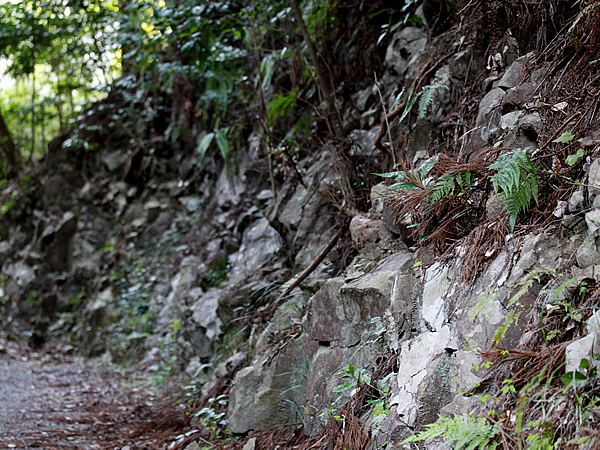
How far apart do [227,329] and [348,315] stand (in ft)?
7.18

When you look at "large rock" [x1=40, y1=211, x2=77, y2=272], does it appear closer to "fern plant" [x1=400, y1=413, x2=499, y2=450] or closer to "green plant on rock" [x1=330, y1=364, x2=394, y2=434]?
"green plant on rock" [x1=330, y1=364, x2=394, y2=434]

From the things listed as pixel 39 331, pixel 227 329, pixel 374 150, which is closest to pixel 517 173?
pixel 374 150

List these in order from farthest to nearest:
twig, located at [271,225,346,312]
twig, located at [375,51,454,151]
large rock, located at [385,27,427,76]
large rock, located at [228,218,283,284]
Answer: large rock, located at [228,218,283,284] < large rock, located at [385,27,427,76] < twig, located at [271,225,346,312] < twig, located at [375,51,454,151]

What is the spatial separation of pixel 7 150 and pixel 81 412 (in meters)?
9.53

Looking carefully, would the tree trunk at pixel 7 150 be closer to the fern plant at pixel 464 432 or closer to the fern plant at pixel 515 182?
the fern plant at pixel 515 182

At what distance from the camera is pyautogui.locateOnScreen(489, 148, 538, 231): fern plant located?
2018 mm

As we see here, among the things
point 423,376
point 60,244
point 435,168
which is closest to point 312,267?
point 435,168

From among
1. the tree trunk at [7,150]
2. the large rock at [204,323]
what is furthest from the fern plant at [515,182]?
the tree trunk at [7,150]

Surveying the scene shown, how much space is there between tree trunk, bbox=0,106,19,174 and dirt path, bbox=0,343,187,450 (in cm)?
673

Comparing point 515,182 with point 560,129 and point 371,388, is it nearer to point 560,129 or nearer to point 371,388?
point 560,129

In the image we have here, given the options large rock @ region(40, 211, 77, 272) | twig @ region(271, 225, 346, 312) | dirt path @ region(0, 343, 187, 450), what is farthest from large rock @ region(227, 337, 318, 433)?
large rock @ region(40, 211, 77, 272)

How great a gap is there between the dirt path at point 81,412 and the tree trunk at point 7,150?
6729 mm

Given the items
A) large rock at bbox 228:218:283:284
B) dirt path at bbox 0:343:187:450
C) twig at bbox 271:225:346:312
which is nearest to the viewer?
dirt path at bbox 0:343:187:450

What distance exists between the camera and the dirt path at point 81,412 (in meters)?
3.72
